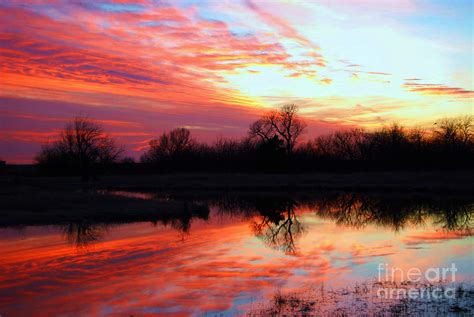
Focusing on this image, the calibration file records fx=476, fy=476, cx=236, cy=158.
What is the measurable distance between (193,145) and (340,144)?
42137 mm

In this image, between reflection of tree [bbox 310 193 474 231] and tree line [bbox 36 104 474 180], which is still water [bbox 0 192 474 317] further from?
tree line [bbox 36 104 474 180]

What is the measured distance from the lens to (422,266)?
16.9 meters

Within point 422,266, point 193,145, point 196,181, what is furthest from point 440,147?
point 422,266

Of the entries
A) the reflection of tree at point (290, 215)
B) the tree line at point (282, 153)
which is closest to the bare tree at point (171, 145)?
the tree line at point (282, 153)

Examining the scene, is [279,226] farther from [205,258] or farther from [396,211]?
[205,258]

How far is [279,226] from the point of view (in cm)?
3053

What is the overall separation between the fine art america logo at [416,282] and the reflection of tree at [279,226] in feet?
19.3

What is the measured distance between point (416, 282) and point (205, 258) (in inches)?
328

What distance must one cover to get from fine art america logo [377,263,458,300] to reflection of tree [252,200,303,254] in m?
5.88

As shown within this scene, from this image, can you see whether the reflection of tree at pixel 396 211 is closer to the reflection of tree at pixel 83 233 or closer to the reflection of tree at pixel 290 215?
the reflection of tree at pixel 290 215

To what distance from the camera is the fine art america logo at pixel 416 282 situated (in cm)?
1253

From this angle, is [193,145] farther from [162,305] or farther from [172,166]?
[162,305]

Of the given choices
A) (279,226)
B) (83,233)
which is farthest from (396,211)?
(83,233)

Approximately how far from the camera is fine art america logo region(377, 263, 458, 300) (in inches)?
493
